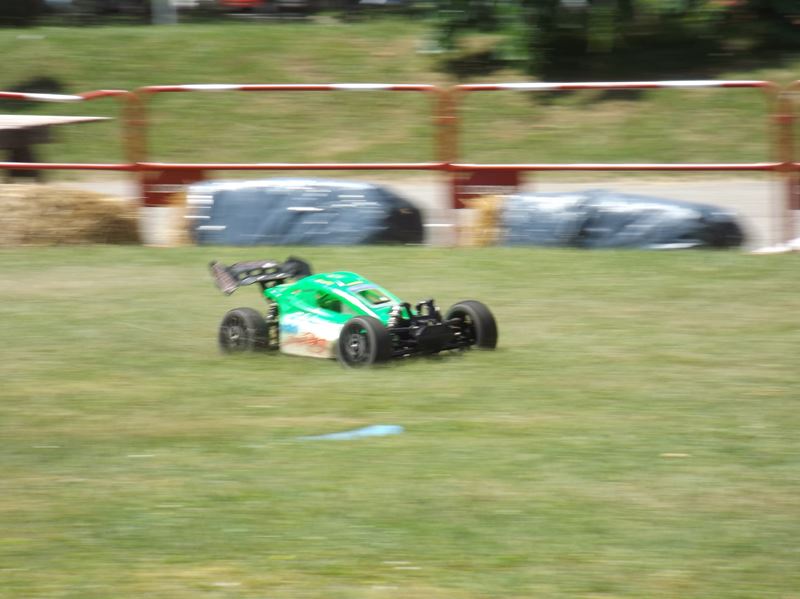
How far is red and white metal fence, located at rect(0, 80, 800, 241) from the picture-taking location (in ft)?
40.2

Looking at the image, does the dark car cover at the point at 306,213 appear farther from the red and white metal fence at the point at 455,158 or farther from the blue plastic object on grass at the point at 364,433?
the blue plastic object on grass at the point at 364,433

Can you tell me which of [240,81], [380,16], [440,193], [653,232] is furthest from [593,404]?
[380,16]

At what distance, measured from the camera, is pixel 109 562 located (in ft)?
16.5

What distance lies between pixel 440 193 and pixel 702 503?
26.0 feet

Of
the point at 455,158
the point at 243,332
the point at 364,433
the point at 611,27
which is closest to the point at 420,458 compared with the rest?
the point at 364,433

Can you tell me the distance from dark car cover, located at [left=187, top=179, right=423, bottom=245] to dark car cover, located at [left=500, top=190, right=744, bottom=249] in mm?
1203

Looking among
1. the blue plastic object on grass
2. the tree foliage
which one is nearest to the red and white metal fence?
the blue plastic object on grass

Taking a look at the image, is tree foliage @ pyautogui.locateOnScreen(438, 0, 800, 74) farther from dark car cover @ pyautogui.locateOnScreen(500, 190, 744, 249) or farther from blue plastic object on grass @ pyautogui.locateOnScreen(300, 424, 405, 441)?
blue plastic object on grass @ pyautogui.locateOnScreen(300, 424, 405, 441)

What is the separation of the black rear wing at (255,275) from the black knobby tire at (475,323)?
1.30m

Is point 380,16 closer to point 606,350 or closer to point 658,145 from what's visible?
point 658,145

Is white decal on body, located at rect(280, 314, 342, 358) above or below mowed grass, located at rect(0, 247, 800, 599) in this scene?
above

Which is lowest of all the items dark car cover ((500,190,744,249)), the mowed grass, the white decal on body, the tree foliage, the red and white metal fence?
the mowed grass

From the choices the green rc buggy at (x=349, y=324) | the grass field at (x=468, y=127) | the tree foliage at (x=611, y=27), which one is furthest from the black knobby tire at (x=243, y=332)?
the tree foliage at (x=611, y=27)

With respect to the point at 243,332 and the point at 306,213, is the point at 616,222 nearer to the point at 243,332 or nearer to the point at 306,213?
the point at 306,213
